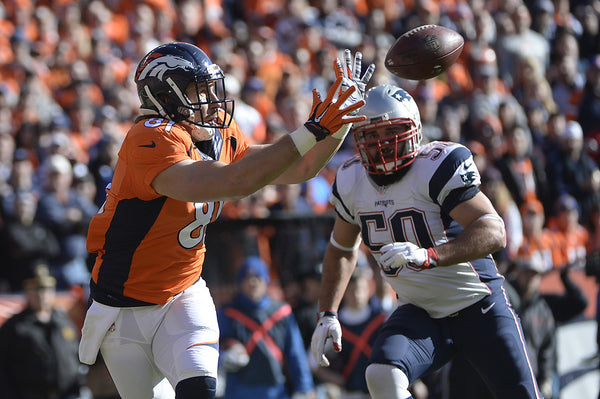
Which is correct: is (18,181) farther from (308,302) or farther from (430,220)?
A: (430,220)

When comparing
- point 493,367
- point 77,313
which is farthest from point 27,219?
point 493,367

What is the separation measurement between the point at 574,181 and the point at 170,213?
6.10 metres

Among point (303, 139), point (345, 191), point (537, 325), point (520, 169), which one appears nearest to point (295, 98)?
point (520, 169)

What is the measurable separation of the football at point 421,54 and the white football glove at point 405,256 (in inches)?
45.0

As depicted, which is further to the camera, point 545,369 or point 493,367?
point 545,369

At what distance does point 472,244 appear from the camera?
12.6ft

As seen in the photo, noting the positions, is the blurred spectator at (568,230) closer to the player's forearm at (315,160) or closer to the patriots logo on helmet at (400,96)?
the patriots logo on helmet at (400,96)

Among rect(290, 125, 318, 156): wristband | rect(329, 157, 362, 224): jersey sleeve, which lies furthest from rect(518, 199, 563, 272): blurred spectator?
rect(290, 125, 318, 156): wristband

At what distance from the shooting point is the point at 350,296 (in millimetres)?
6531

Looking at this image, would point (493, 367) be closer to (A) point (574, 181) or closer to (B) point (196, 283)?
(B) point (196, 283)

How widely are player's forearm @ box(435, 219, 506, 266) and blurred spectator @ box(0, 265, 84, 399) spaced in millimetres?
3512

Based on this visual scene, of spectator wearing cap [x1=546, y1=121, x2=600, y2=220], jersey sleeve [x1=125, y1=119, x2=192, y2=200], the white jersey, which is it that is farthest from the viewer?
spectator wearing cap [x1=546, y1=121, x2=600, y2=220]

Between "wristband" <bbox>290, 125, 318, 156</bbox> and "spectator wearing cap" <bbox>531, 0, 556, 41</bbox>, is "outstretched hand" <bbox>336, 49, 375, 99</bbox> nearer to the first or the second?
"wristband" <bbox>290, 125, 318, 156</bbox>

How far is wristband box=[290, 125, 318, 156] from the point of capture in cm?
344
